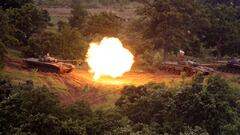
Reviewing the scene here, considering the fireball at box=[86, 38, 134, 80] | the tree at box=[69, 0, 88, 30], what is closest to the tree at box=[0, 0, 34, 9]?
the tree at box=[69, 0, 88, 30]

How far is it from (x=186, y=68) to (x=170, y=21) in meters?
6.98

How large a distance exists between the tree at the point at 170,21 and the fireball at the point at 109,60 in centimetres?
692

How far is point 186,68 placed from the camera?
31219 mm

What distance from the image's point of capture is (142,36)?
38.4 metres

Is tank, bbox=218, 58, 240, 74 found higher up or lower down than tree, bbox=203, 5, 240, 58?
lower down

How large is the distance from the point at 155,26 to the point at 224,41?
8.14 meters

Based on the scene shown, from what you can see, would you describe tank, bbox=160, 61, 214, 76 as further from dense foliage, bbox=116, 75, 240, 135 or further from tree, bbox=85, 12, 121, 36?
dense foliage, bbox=116, 75, 240, 135

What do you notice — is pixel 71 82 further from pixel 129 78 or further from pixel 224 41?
pixel 224 41

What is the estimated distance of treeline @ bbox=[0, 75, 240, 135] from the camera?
1698 centimetres

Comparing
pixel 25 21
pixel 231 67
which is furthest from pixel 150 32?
pixel 25 21

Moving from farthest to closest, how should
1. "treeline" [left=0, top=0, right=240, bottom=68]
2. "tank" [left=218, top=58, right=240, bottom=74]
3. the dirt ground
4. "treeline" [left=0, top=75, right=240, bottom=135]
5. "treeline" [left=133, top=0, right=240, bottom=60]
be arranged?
"treeline" [left=133, top=0, right=240, bottom=60] < "tank" [left=218, top=58, right=240, bottom=74] < "treeline" [left=0, top=0, right=240, bottom=68] < the dirt ground < "treeline" [left=0, top=75, right=240, bottom=135]

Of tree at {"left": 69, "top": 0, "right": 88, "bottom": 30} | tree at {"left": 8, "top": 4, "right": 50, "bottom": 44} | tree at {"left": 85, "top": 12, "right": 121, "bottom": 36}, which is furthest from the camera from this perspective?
tree at {"left": 69, "top": 0, "right": 88, "bottom": 30}

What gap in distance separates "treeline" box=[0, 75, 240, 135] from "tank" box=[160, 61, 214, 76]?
340 inches

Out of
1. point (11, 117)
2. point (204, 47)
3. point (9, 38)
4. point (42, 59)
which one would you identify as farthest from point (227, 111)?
point (204, 47)
